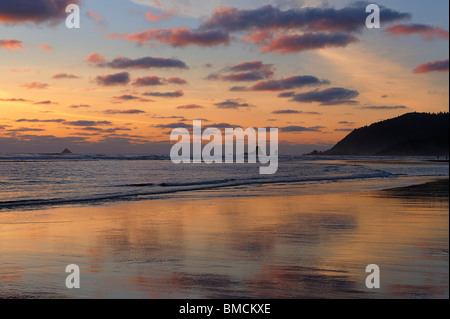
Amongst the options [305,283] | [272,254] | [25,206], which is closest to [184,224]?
[272,254]

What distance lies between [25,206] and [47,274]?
12878 millimetres

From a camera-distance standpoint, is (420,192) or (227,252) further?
(420,192)

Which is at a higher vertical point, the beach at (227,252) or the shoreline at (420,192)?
the shoreline at (420,192)

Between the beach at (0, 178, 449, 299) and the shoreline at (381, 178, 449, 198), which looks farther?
the shoreline at (381, 178, 449, 198)

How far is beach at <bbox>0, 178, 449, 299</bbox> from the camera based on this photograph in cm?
687

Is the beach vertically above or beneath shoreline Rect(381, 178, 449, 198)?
beneath

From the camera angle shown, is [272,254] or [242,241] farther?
[242,241]

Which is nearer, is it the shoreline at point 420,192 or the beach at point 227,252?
the beach at point 227,252

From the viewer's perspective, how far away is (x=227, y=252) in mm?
9477

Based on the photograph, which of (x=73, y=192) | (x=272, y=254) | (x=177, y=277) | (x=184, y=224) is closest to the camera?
(x=177, y=277)

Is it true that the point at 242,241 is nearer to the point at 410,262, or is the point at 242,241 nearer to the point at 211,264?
the point at 211,264

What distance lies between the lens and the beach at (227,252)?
270 inches

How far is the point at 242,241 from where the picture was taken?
10.7m
